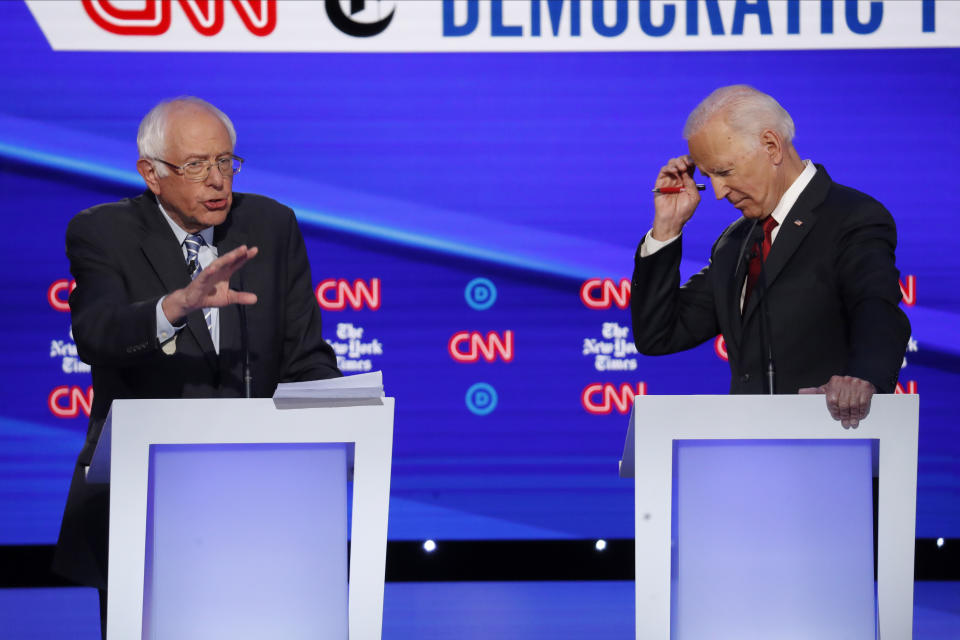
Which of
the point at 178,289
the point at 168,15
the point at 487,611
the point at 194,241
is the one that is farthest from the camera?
the point at 168,15

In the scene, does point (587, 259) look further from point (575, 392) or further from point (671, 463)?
point (671, 463)

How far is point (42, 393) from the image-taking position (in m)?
4.48

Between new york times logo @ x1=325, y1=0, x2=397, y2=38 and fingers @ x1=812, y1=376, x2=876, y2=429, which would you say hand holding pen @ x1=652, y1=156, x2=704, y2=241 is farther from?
new york times logo @ x1=325, y1=0, x2=397, y2=38

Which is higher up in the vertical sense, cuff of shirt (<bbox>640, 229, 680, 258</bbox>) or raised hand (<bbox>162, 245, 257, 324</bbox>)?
cuff of shirt (<bbox>640, 229, 680, 258</bbox>)

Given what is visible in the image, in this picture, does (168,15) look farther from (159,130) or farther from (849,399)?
(849,399)

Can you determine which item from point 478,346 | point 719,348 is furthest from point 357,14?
point 719,348

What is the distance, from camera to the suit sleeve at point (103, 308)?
2.34m

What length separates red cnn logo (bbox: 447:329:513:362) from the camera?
15.0 feet

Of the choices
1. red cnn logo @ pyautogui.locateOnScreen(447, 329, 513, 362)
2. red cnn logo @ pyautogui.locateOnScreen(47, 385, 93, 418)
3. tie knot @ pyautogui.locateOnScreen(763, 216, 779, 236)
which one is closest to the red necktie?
tie knot @ pyautogui.locateOnScreen(763, 216, 779, 236)

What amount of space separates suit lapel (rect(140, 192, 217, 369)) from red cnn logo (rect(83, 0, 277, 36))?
2.06 meters

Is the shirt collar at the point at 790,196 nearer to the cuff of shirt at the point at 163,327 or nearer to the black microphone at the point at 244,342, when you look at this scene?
the black microphone at the point at 244,342

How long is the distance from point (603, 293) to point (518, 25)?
3.59 ft

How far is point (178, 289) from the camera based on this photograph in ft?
7.97

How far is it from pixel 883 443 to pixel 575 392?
2.53 m
